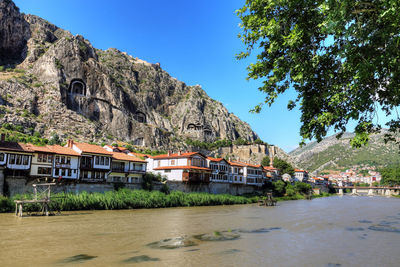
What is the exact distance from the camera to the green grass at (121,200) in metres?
33.0

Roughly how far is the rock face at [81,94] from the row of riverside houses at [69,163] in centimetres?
4293

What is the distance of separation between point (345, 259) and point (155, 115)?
465ft

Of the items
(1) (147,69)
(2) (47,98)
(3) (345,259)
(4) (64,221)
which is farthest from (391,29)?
(1) (147,69)

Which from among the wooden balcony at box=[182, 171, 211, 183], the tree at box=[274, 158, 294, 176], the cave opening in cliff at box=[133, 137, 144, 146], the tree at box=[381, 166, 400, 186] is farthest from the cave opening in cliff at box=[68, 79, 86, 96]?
the tree at box=[381, 166, 400, 186]

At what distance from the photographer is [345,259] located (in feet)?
48.0

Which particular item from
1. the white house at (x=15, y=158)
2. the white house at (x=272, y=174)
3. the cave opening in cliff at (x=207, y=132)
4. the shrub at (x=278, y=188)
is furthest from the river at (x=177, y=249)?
the cave opening in cliff at (x=207, y=132)

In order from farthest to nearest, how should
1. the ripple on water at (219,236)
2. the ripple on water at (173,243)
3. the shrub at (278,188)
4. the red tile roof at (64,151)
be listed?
the shrub at (278,188)
the red tile roof at (64,151)
the ripple on water at (219,236)
the ripple on water at (173,243)

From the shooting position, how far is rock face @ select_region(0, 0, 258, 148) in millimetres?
89625

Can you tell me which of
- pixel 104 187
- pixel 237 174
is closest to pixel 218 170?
pixel 237 174

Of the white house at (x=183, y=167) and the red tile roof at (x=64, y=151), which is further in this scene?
the white house at (x=183, y=167)

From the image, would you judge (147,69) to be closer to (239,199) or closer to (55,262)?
(239,199)

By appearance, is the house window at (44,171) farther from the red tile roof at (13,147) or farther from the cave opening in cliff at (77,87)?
the cave opening in cliff at (77,87)

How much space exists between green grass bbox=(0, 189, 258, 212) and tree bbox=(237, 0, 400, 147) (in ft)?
100

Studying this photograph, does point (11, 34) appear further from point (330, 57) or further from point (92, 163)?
point (330, 57)
